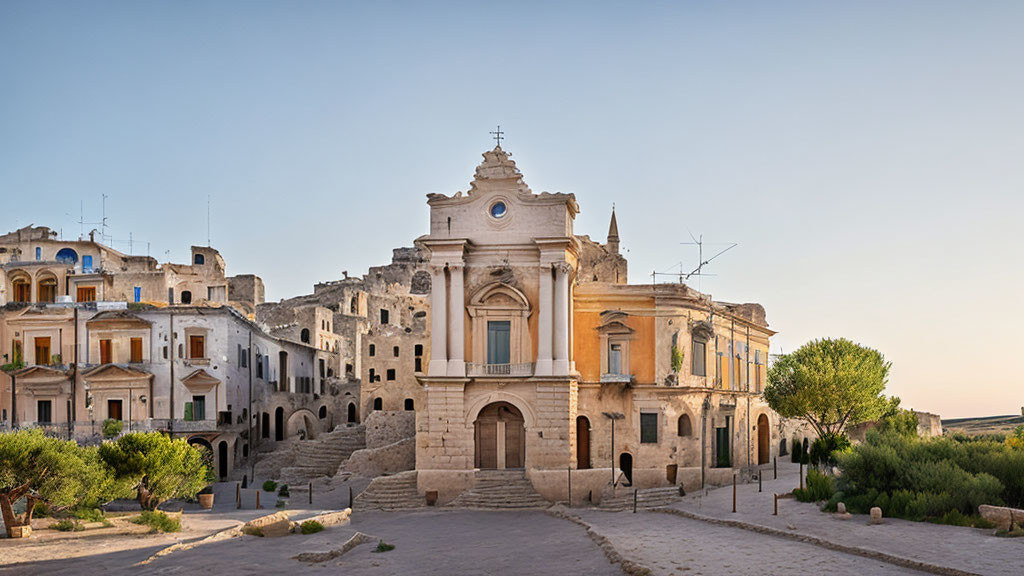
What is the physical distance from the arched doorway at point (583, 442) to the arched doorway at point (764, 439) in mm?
14826

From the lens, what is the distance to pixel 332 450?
48.7 meters

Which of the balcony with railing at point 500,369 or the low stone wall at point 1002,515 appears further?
the balcony with railing at point 500,369

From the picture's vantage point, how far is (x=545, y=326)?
38.6 metres

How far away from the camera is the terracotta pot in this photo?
124 ft

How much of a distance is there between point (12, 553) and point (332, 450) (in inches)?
904

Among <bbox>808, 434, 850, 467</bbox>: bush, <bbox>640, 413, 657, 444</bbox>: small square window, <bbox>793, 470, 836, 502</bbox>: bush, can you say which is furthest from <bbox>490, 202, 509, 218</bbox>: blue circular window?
<bbox>808, 434, 850, 467</bbox>: bush

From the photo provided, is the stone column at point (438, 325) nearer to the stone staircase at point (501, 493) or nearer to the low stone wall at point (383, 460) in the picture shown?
the stone staircase at point (501, 493)

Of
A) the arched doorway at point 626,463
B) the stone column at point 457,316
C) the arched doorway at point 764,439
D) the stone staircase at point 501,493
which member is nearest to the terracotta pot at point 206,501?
the stone staircase at point 501,493

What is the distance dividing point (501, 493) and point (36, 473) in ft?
58.3

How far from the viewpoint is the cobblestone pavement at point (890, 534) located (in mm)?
21856

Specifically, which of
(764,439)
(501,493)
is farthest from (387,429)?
(764,439)

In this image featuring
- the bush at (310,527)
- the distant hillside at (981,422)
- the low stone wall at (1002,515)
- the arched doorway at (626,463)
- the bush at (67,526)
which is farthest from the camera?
the distant hillside at (981,422)

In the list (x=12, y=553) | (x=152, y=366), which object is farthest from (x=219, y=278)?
(x=12, y=553)

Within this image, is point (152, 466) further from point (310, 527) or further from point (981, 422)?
point (981, 422)
